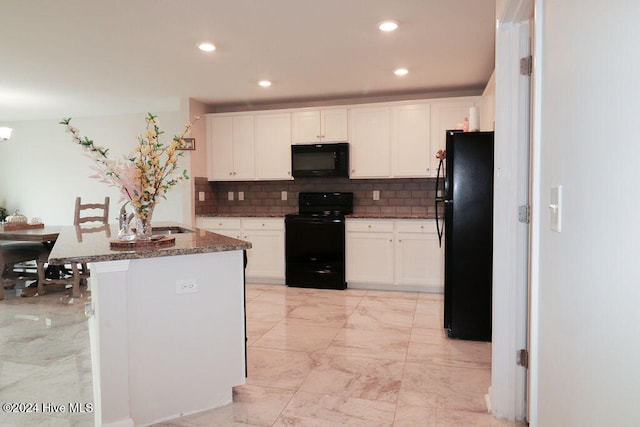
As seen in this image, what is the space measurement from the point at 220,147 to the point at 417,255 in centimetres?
287

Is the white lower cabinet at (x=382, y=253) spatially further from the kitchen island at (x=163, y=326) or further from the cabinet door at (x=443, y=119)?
the kitchen island at (x=163, y=326)

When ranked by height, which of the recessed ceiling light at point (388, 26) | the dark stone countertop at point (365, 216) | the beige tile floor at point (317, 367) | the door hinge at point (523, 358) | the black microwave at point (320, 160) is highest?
the recessed ceiling light at point (388, 26)

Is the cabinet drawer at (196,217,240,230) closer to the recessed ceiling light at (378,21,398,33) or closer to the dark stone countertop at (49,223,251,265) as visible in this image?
the dark stone countertop at (49,223,251,265)

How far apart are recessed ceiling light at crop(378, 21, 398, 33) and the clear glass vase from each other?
2.09 m

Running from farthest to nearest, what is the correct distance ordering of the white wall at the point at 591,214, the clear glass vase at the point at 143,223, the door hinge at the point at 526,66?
the clear glass vase at the point at 143,223 → the door hinge at the point at 526,66 → the white wall at the point at 591,214

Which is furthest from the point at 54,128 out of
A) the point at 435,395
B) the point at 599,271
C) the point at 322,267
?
the point at 599,271

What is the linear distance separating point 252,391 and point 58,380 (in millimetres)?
1217

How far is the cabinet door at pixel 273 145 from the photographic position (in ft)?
17.7

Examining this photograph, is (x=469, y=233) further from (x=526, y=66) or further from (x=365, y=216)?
(x=365, y=216)

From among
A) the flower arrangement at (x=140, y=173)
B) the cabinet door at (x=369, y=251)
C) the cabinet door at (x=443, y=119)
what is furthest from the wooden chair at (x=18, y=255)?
the cabinet door at (x=443, y=119)

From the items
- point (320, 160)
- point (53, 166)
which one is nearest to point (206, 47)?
point (320, 160)

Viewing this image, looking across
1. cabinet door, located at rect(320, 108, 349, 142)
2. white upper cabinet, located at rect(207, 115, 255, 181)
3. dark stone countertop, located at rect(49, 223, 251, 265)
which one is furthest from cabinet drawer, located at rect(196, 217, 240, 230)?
dark stone countertop, located at rect(49, 223, 251, 265)

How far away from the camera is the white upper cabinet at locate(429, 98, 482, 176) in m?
4.80

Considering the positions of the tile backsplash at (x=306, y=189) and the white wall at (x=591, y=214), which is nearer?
the white wall at (x=591, y=214)
